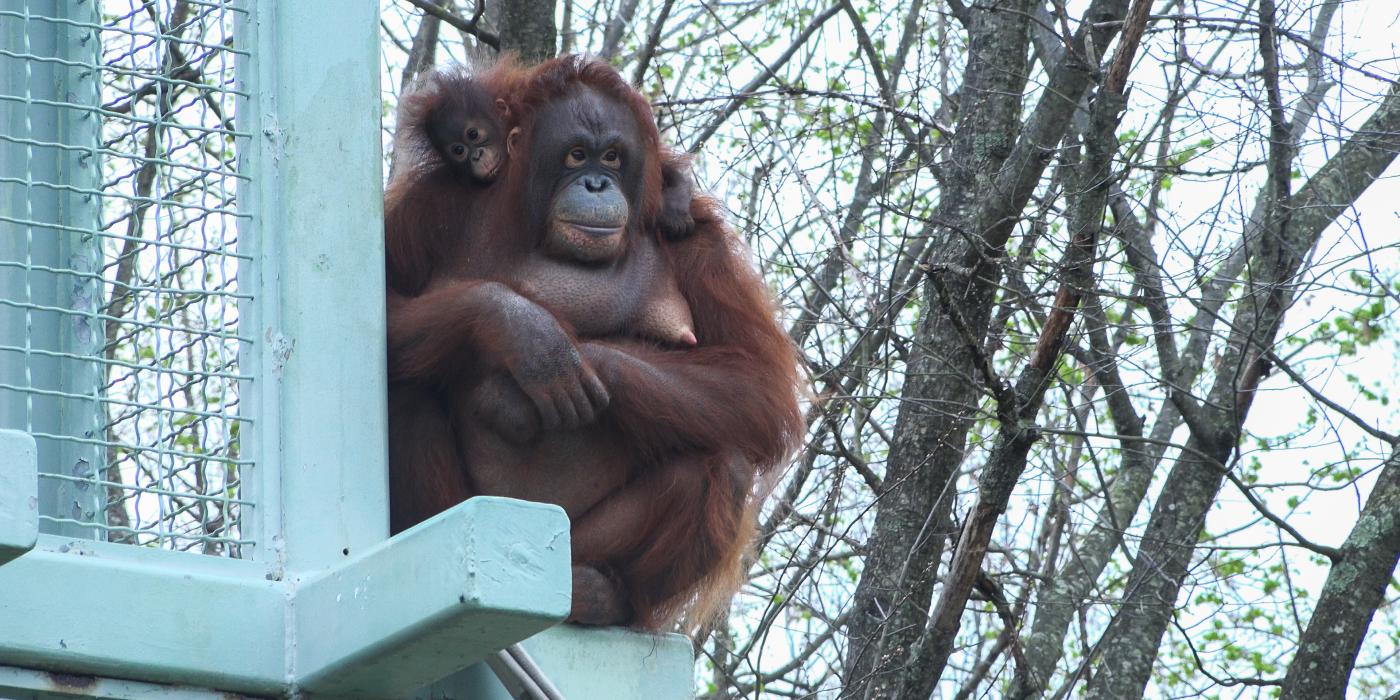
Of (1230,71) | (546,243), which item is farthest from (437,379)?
(1230,71)

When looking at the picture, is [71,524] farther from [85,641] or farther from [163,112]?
[163,112]

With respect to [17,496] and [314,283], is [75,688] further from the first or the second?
[314,283]

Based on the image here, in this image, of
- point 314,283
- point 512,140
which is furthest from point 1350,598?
point 314,283

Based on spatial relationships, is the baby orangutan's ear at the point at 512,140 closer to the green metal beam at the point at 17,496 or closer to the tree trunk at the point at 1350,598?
the green metal beam at the point at 17,496

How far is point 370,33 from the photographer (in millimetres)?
3068

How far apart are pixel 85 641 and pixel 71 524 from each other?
33 cm

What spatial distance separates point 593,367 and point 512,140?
0.60m

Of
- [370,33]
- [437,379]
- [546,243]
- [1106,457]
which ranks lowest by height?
[1106,457]

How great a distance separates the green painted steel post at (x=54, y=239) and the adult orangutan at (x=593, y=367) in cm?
83

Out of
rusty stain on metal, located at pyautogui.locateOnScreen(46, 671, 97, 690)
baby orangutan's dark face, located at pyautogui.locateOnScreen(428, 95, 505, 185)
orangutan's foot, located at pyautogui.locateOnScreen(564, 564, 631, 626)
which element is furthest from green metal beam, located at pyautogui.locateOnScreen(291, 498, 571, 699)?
baby orangutan's dark face, located at pyautogui.locateOnScreen(428, 95, 505, 185)

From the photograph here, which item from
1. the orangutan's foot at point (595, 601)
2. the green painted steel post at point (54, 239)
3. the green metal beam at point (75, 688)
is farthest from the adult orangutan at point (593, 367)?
the green metal beam at point (75, 688)

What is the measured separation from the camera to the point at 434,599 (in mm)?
2404

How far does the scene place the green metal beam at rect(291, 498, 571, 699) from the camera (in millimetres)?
2373

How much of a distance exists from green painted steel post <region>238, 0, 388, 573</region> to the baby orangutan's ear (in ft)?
2.94
